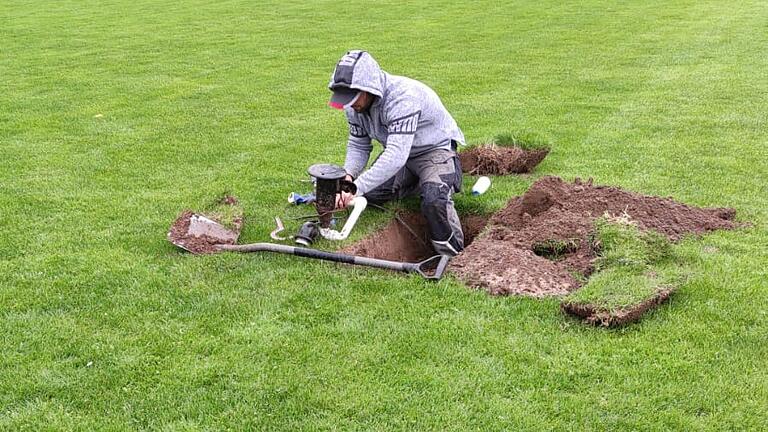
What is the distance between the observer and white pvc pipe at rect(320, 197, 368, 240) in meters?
4.95

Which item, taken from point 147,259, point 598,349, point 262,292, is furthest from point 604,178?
point 147,259

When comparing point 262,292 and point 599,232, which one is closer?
point 262,292

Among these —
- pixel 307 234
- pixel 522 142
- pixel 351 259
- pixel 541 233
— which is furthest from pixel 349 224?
pixel 522 142

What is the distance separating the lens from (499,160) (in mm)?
6535

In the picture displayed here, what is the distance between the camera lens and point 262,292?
442cm

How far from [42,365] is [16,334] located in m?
0.42

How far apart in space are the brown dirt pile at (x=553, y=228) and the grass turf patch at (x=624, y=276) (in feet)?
0.48

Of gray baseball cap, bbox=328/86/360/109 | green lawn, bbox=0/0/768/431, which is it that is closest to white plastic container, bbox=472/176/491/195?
green lawn, bbox=0/0/768/431

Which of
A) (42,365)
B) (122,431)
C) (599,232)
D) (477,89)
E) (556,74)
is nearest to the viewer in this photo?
(122,431)

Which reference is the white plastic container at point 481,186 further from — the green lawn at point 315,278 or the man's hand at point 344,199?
the man's hand at point 344,199

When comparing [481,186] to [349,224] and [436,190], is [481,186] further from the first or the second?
[349,224]

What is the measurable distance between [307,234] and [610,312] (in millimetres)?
2071

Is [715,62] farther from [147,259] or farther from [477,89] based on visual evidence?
[147,259]

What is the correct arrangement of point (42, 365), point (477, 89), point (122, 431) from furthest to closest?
point (477, 89) → point (42, 365) → point (122, 431)
